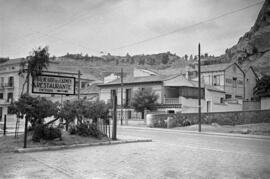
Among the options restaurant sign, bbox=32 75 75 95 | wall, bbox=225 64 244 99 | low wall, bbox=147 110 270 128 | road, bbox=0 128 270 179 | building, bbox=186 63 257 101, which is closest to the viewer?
road, bbox=0 128 270 179

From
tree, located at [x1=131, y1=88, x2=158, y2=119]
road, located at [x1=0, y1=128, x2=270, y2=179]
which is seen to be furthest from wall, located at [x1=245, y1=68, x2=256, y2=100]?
tree, located at [x1=131, y1=88, x2=158, y2=119]

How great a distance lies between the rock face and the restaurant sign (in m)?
8.38

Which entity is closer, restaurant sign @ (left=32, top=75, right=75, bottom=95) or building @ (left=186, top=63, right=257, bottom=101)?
restaurant sign @ (left=32, top=75, right=75, bottom=95)

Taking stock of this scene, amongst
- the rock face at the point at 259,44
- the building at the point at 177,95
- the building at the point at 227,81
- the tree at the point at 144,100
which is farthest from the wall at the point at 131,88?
the rock face at the point at 259,44

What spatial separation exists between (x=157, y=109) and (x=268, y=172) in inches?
1313

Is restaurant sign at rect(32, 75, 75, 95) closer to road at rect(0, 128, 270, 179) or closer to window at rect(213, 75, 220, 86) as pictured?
road at rect(0, 128, 270, 179)

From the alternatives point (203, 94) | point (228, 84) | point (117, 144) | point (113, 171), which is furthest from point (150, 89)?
point (113, 171)

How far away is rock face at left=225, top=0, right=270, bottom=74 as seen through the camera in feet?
10.9

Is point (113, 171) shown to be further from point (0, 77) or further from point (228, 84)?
point (0, 77)

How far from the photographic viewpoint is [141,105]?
120 ft

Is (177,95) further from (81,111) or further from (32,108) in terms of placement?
(32,108)

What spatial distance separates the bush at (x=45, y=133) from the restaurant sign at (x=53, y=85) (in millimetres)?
1294

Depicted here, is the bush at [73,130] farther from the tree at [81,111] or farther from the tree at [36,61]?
the tree at [36,61]

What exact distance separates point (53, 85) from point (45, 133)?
1742 mm
